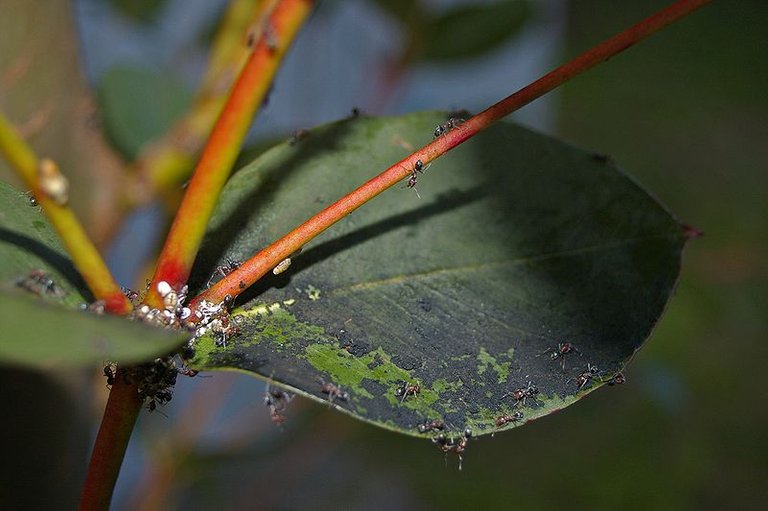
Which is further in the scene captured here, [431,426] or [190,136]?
[190,136]

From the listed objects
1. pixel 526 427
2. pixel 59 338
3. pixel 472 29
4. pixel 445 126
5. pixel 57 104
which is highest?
pixel 472 29

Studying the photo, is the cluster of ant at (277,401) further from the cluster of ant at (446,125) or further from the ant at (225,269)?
the cluster of ant at (446,125)

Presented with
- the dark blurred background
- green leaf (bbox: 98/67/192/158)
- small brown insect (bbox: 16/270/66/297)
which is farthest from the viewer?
the dark blurred background

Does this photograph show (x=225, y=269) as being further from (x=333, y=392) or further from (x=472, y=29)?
(x=472, y=29)

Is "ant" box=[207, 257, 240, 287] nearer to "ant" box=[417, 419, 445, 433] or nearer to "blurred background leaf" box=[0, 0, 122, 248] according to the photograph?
"ant" box=[417, 419, 445, 433]

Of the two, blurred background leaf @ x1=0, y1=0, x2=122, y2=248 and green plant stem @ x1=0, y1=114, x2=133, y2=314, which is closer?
green plant stem @ x1=0, y1=114, x2=133, y2=314

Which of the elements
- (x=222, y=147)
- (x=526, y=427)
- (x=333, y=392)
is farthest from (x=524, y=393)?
(x=526, y=427)

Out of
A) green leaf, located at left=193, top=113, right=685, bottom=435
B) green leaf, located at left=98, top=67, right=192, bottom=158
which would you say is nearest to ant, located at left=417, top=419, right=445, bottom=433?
green leaf, located at left=193, top=113, right=685, bottom=435
